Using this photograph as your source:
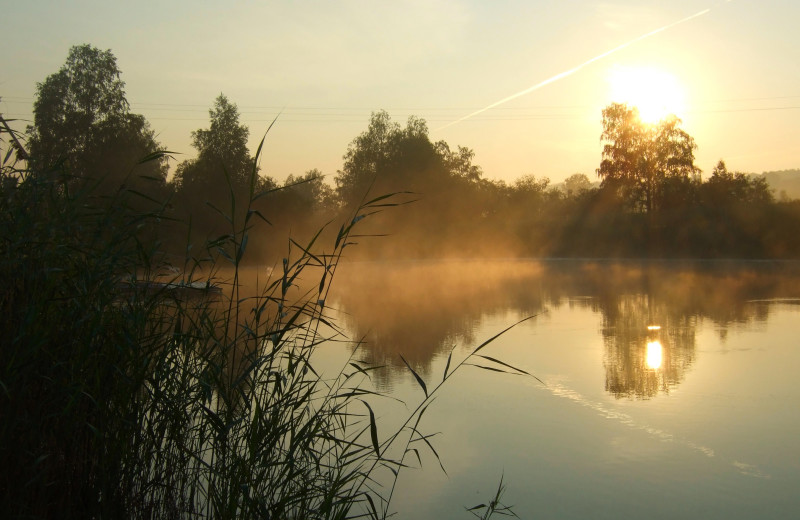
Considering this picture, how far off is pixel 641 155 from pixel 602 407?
41.3 meters

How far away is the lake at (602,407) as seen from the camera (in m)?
4.50

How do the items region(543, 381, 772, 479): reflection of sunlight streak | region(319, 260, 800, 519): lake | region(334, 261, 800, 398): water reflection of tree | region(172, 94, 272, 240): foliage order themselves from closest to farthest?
region(319, 260, 800, 519): lake, region(543, 381, 772, 479): reflection of sunlight streak, region(334, 261, 800, 398): water reflection of tree, region(172, 94, 272, 240): foliage

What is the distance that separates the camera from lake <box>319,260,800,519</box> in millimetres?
4504

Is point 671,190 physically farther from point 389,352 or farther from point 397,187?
point 389,352

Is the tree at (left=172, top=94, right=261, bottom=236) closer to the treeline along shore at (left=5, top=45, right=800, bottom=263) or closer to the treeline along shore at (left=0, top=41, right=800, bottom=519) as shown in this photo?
the treeline along shore at (left=5, top=45, right=800, bottom=263)

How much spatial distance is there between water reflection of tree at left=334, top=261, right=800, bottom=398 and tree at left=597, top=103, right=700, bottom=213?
1752cm

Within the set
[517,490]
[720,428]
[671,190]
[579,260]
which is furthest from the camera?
[671,190]

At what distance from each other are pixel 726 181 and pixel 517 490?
37.3 meters

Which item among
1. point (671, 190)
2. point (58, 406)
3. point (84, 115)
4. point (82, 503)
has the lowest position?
point (82, 503)

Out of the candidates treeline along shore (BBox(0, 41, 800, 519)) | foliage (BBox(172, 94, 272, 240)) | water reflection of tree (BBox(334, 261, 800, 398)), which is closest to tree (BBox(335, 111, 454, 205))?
foliage (BBox(172, 94, 272, 240))

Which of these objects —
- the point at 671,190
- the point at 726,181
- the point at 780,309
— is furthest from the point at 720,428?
the point at 671,190

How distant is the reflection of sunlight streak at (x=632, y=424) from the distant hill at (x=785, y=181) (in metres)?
125

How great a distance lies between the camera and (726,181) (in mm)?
37938

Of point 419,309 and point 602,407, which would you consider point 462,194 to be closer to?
point 419,309
